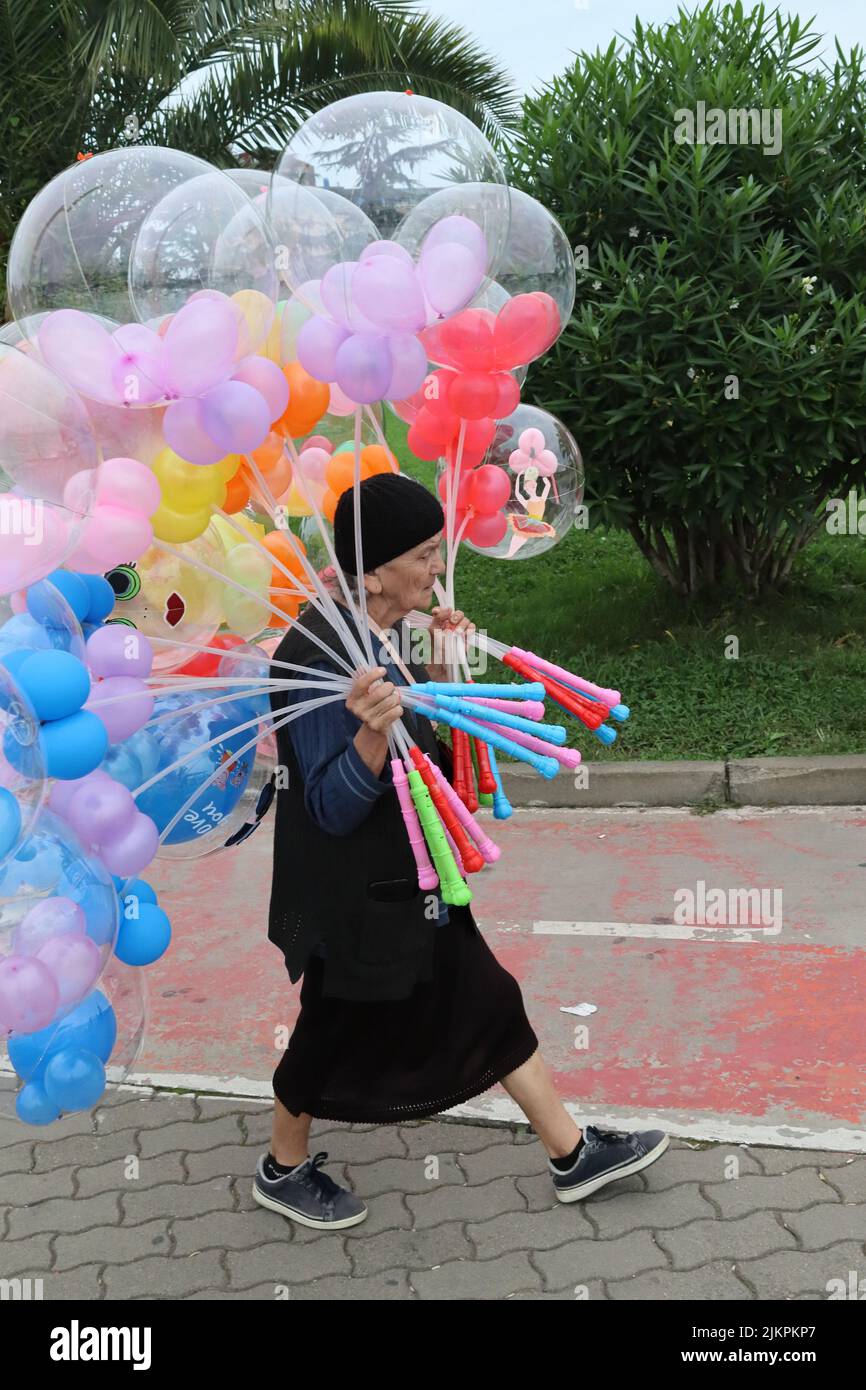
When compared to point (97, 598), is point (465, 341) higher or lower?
higher

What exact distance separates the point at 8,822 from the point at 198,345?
0.92m

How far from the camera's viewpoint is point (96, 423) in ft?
8.80

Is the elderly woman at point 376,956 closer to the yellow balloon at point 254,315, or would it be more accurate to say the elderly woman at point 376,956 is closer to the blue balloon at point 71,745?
the yellow balloon at point 254,315

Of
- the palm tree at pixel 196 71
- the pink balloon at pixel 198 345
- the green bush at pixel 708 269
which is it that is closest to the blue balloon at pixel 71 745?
the pink balloon at pixel 198 345

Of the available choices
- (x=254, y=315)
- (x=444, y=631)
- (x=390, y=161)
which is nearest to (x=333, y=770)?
(x=444, y=631)

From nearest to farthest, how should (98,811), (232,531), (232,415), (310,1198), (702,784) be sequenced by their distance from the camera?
(98,811), (232,415), (232,531), (310,1198), (702,784)

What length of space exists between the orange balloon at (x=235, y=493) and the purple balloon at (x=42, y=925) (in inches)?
36.6

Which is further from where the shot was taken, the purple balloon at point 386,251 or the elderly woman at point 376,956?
the elderly woman at point 376,956

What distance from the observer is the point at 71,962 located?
2.48 metres

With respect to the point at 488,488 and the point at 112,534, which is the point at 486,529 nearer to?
the point at 488,488

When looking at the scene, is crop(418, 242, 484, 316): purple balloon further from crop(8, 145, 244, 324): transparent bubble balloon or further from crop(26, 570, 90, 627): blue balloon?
crop(26, 570, 90, 627): blue balloon

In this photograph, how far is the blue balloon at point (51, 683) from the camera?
2416mm

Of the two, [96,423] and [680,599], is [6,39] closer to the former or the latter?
[680,599]

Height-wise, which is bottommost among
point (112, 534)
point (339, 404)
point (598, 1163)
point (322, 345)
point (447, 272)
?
point (598, 1163)
